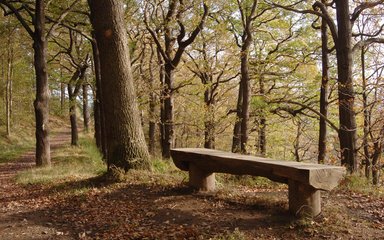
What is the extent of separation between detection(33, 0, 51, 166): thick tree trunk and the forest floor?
15.0 ft

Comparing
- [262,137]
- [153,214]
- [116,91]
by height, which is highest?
[116,91]

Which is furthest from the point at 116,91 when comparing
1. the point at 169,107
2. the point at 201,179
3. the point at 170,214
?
the point at 169,107

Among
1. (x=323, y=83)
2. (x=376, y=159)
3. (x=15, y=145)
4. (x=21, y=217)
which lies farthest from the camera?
(x=15, y=145)

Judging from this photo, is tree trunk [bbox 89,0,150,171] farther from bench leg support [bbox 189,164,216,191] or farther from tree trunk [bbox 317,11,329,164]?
tree trunk [bbox 317,11,329,164]

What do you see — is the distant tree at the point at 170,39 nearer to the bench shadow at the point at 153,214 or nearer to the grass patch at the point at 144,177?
the grass patch at the point at 144,177

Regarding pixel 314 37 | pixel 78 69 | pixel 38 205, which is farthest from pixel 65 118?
pixel 38 205

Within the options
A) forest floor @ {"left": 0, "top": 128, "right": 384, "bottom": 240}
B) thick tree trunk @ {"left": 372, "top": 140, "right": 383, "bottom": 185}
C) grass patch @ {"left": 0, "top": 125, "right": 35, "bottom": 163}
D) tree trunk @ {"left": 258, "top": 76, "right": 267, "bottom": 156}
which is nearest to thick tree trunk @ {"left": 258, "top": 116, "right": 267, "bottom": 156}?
tree trunk @ {"left": 258, "top": 76, "right": 267, "bottom": 156}

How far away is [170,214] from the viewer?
545 centimetres

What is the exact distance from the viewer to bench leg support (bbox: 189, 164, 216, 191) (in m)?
6.55

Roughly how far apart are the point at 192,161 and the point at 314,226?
2.65 meters

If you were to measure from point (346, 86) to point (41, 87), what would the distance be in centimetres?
933

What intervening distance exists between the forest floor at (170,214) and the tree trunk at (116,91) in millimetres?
515

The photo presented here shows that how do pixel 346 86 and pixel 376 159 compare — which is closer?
pixel 346 86

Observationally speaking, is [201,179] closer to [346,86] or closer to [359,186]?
[359,186]
